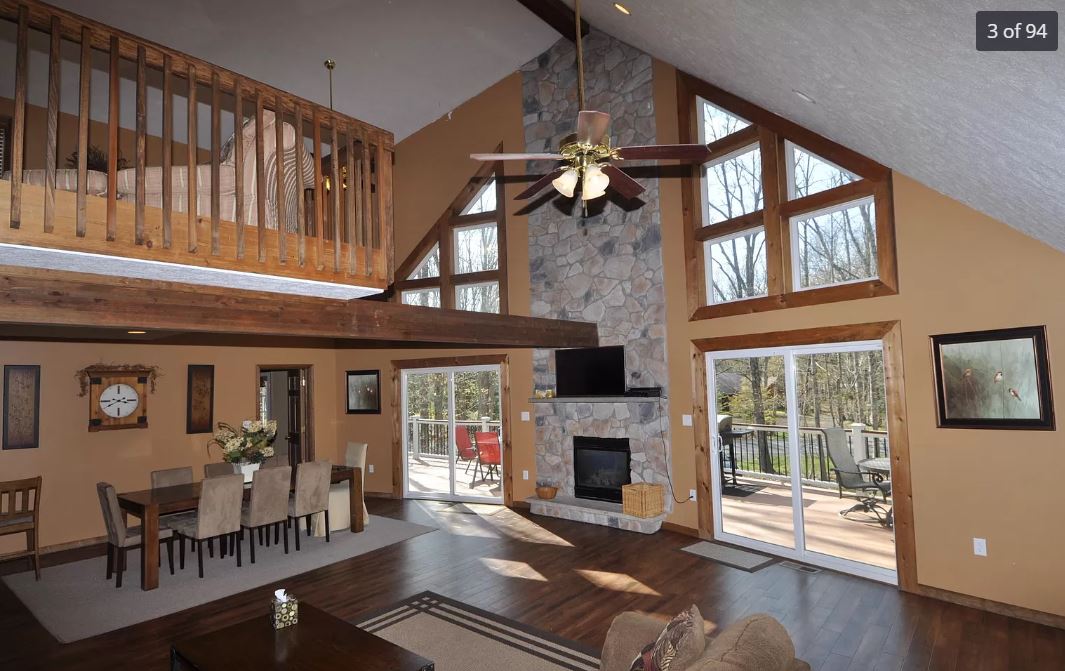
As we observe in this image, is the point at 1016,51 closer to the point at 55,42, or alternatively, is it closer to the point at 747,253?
the point at 55,42

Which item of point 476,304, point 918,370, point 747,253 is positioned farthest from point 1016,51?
point 476,304

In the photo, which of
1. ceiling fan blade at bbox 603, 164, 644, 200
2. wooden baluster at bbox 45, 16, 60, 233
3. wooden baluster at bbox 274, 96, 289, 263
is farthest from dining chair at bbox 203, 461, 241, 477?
ceiling fan blade at bbox 603, 164, 644, 200

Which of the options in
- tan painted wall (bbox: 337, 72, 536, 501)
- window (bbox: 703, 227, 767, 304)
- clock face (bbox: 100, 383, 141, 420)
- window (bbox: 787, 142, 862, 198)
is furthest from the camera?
tan painted wall (bbox: 337, 72, 536, 501)

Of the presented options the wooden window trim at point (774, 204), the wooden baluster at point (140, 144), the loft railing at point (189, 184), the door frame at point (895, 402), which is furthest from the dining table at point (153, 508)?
the door frame at point (895, 402)

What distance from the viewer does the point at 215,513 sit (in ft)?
18.2

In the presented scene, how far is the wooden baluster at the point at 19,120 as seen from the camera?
2.53 metres

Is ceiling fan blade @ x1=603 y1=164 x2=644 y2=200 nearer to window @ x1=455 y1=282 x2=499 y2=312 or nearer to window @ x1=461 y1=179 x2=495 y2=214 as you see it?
window @ x1=455 y1=282 x2=499 y2=312

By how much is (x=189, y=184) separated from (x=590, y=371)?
510 centimetres

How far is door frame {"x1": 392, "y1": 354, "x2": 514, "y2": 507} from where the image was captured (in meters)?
8.32

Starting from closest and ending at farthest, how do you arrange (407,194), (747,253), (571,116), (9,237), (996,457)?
(9,237) < (996,457) < (747,253) < (571,116) < (407,194)

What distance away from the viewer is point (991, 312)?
441cm

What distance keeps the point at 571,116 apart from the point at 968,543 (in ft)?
20.5

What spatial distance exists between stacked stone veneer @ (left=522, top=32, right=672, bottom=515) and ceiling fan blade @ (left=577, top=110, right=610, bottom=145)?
11.8 feet

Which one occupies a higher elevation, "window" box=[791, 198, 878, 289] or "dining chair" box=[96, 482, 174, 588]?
"window" box=[791, 198, 878, 289]
